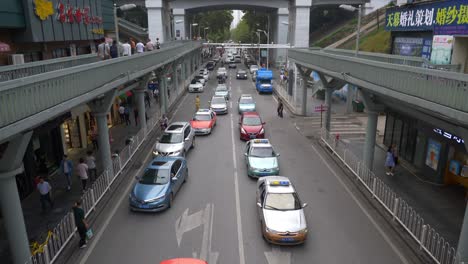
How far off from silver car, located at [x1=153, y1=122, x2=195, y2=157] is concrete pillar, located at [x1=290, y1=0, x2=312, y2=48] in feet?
113

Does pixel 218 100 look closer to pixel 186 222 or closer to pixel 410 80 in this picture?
pixel 186 222

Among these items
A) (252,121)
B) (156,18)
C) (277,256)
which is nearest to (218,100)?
(252,121)

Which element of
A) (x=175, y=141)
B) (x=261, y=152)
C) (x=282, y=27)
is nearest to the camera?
(x=261, y=152)

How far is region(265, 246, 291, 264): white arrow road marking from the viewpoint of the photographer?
1133 centimetres

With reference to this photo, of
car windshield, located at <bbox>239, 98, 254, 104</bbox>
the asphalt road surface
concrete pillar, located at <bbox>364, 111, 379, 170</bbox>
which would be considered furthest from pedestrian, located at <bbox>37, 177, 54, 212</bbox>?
car windshield, located at <bbox>239, 98, 254, 104</bbox>

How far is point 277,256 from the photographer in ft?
38.1

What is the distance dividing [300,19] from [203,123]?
1299 inches

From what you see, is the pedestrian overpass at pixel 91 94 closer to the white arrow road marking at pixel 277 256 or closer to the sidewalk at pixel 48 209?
the sidewalk at pixel 48 209

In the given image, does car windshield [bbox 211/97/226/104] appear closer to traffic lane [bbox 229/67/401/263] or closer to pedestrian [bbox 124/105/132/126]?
pedestrian [bbox 124/105/132/126]

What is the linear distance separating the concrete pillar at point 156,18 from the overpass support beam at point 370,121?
39.3 meters

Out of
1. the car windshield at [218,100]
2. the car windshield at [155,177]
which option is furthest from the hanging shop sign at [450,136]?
the car windshield at [218,100]

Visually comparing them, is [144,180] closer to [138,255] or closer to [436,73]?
[138,255]

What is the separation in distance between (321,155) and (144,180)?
11.1 meters

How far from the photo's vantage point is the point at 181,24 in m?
69.4
